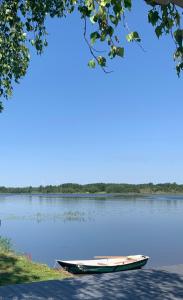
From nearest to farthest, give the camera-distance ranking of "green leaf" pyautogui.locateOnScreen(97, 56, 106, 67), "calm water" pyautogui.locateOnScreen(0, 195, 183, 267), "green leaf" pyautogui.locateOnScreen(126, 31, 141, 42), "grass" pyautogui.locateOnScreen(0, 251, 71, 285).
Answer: "green leaf" pyautogui.locateOnScreen(126, 31, 141, 42), "green leaf" pyautogui.locateOnScreen(97, 56, 106, 67), "grass" pyautogui.locateOnScreen(0, 251, 71, 285), "calm water" pyautogui.locateOnScreen(0, 195, 183, 267)

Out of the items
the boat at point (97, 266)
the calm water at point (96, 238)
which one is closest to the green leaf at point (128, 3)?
the boat at point (97, 266)

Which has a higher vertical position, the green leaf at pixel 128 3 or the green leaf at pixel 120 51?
the green leaf at pixel 128 3

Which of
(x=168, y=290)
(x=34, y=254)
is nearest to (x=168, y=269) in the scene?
(x=168, y=290)

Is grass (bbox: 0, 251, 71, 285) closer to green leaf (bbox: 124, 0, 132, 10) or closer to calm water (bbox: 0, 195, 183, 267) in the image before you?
green leaf (bbox: 124, 0, 132, 10)

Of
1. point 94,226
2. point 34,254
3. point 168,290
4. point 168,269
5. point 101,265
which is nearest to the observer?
point 168,290

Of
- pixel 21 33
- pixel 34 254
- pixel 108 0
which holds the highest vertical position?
pixel 21 33

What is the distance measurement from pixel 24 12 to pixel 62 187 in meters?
159

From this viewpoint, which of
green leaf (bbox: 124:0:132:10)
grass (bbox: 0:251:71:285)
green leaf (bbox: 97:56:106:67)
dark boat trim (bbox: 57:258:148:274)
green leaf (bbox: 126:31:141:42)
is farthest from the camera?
dark boat trim (bbox: 57:258:148:274)

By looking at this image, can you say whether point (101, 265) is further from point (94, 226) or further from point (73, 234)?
point (94, 226)

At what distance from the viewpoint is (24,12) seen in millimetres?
8148

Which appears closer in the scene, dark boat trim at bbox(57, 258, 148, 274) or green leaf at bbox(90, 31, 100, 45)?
green leaf at bbox(90, 31, 100, 45)

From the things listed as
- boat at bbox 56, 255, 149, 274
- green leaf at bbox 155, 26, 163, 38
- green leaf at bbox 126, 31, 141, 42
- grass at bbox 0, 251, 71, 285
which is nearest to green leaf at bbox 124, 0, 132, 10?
green leaf at bbox 126, 31, 141, 42

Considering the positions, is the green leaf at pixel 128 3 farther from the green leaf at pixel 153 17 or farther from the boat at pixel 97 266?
the boat at pixel 97 266

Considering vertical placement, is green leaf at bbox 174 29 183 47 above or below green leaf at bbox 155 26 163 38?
below
